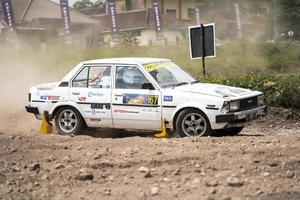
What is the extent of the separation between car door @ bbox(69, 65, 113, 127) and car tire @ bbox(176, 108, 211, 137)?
1397mm

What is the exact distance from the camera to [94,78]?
37.1ft

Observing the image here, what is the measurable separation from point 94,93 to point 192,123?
1.96 m

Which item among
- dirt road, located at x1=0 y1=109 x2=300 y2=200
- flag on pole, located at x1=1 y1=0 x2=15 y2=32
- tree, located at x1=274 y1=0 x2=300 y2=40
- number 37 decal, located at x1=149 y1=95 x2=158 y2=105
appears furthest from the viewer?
tree, located at x1=274 y1=0 x2=300 y2=40

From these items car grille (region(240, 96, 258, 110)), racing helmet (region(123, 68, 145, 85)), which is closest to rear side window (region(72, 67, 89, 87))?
racing helmet (region(123, 68, 145, 85))

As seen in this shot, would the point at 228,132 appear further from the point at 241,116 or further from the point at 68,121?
the point at 68,121

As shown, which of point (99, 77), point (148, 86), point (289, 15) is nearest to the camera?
point (148, 86)

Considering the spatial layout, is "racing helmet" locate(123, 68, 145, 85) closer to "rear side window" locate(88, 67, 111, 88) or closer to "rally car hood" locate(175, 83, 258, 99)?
"rear side window" locate(88, 67, 111, 88)

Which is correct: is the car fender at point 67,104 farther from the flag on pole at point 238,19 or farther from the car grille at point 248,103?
the flag on pole at point 238,19

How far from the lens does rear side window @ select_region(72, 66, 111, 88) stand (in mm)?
11164

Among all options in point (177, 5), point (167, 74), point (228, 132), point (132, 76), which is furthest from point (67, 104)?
point (177, 5)

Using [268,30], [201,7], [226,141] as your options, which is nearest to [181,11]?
[201,7]

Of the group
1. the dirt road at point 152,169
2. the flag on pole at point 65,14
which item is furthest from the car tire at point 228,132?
the flag on pole at point 65,14

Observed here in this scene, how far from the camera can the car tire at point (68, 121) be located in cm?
1138

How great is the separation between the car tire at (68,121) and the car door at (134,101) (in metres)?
0.76
